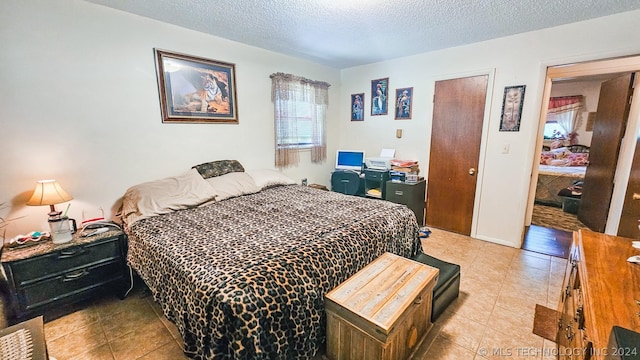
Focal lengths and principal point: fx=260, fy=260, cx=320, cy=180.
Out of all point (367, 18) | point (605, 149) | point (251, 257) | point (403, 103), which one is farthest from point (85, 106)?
point (605, 149)

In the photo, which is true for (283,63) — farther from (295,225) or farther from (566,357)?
(566,357)

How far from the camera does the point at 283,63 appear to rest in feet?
11.7

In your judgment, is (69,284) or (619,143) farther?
(619,143)

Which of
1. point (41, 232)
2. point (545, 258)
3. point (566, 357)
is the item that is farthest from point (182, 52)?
point (545, 258)

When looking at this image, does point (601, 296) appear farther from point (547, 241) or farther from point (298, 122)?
point (298, 122)

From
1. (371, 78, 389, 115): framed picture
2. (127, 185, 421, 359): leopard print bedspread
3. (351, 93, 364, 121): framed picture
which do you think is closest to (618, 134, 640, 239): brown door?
(127, 185, 421, 359): leopard print bedspread

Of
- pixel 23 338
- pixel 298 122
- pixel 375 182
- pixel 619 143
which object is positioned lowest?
pixel 23 338

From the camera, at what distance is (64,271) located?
1.84 meters

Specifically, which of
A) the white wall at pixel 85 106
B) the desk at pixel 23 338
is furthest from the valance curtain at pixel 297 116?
the desk at pixel 23 338

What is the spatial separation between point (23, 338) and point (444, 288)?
7.50ft

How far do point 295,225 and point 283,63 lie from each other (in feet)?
8.48

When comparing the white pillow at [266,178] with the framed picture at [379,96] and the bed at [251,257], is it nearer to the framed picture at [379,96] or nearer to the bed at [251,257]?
the bed at [251,257]

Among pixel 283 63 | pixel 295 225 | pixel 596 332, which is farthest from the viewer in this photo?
pixel 283 63

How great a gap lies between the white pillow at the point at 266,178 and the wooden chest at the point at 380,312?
1748 millimetres
